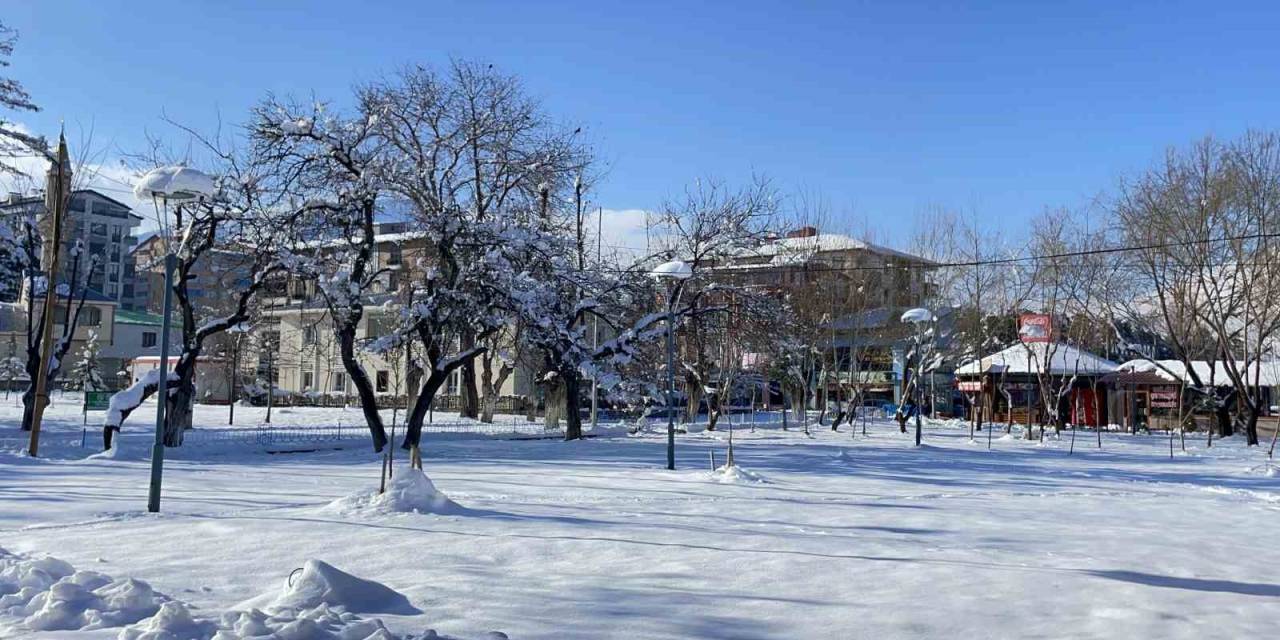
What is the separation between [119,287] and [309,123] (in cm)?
9683

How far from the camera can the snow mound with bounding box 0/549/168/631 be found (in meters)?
6.69

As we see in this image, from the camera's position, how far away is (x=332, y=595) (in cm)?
724

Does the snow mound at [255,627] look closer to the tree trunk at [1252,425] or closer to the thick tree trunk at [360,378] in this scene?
the thick tree trunk at [360,378]

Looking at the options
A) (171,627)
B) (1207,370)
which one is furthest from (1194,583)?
(1207,370)

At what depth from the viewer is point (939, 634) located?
695 centimetres

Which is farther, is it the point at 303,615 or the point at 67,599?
the point at 67,599

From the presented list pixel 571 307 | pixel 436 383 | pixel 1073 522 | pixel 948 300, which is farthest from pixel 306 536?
pixel 948 300

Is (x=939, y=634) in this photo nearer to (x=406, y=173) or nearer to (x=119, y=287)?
(x=406, y=173)

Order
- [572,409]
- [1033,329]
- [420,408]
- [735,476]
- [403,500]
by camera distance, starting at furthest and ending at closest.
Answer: [1033,329]
[572,409]
[420,408]
[735,476]
[403,500]

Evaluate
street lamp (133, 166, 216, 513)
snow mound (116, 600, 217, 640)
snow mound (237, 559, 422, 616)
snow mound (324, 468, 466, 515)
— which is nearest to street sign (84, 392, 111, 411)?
street lamp (133, 166, 216, 513)

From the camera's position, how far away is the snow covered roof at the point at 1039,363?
47.7 m

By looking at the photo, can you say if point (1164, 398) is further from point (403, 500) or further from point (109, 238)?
point (109, 238)

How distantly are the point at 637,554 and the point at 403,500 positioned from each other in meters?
3.86

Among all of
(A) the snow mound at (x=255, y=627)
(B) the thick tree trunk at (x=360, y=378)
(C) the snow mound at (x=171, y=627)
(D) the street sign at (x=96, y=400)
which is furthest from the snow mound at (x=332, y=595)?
(D) the street sign at (x=96, y=400)
